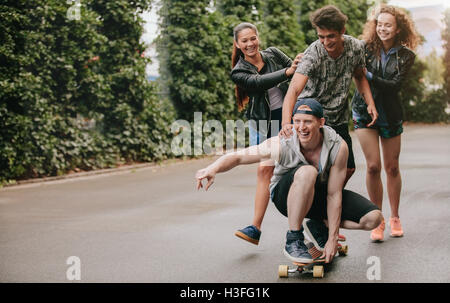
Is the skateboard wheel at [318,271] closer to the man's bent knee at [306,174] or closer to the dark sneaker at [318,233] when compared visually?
the dark sneaker at [318,233]

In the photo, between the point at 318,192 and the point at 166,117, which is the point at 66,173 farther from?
the point at 318,192

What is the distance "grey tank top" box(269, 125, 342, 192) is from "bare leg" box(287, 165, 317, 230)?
11 cm

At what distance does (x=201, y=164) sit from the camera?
1261 cm

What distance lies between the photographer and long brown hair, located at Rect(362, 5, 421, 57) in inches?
220

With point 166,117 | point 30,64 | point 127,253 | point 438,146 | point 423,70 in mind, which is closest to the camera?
point 127,253

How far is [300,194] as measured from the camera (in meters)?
4.46

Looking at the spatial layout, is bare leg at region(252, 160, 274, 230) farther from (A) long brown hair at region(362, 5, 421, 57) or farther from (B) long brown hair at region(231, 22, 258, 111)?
(A) long brown hair at region(362, 5, 421, 57)

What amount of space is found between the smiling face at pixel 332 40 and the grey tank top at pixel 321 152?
0.60 metres

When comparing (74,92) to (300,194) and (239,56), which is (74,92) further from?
(300,194)

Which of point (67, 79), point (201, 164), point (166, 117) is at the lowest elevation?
point (201, 164)

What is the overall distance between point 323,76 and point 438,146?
1159cm

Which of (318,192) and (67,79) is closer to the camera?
(318,192)

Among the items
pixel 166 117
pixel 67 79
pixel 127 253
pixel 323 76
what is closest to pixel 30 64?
pixel 67 79
